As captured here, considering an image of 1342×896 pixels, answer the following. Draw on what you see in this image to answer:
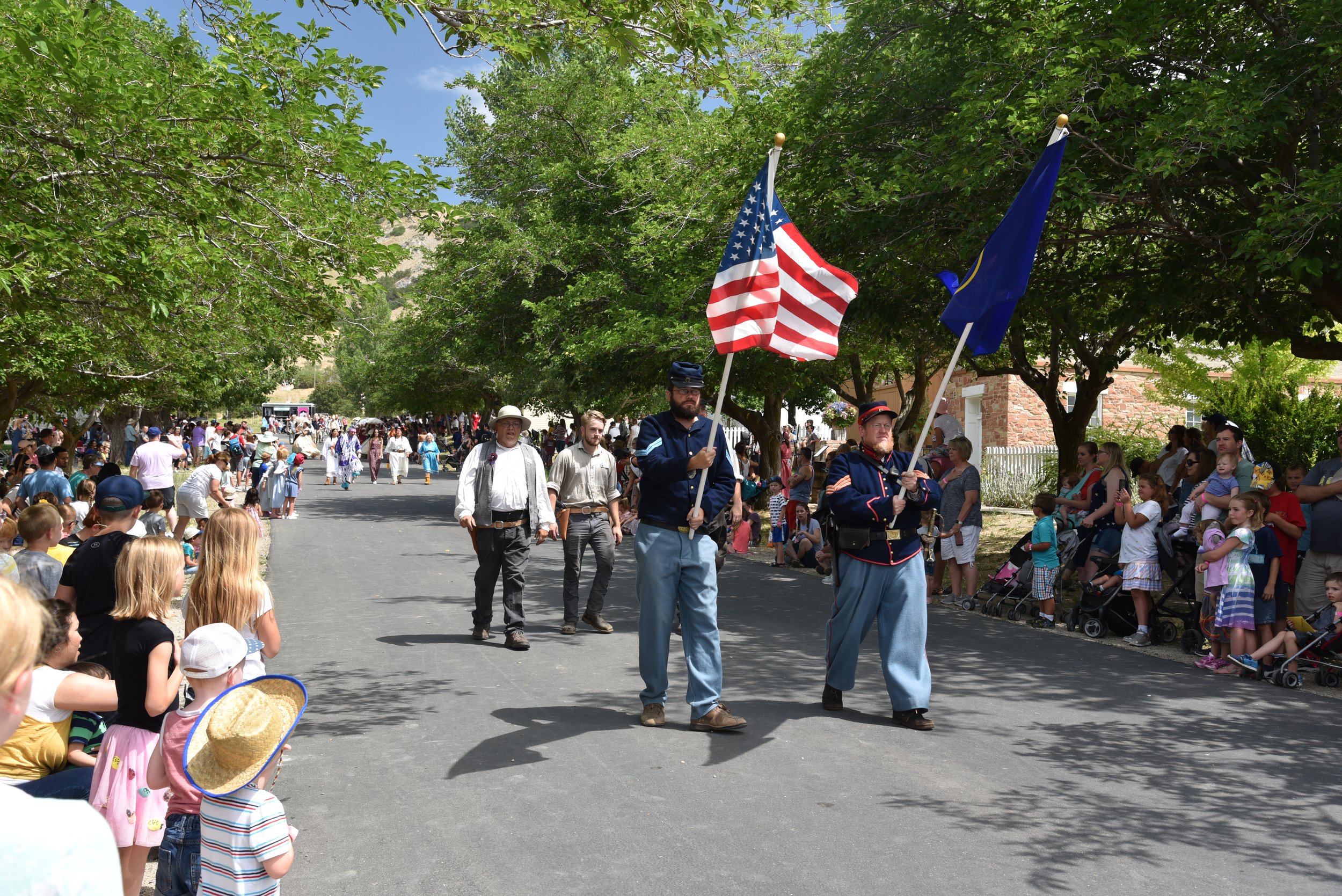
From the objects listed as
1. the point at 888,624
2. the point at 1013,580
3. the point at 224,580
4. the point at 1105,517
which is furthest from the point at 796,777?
the point at 1105,517

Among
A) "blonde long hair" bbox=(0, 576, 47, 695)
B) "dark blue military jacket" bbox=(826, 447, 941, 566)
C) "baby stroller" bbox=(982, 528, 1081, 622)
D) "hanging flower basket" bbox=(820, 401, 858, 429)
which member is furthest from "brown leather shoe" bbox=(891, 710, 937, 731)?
"hanging flower basket" bbox=(820, 401, 858, 429)

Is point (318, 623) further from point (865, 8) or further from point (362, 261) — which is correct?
point (865, 8)

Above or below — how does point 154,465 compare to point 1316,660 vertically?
above

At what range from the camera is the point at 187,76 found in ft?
28.3

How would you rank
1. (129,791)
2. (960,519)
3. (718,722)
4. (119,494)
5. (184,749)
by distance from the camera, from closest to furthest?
1. (184,749)
2. (129,791)
3. (119,494)
4. (718,722)
5. (960,519)

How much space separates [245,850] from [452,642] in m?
6.22

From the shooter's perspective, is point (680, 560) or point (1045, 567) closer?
point (680, 560)

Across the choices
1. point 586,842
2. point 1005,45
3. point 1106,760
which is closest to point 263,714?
point 586,842

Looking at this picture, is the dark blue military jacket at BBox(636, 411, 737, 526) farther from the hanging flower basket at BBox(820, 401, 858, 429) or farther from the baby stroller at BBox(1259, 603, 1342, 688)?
the hanging flower basket at BBox(820, 401, 858, 429)

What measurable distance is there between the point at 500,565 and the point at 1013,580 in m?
5.27

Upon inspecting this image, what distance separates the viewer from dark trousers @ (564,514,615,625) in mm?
10203

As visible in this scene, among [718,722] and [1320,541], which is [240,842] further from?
[1320,541]

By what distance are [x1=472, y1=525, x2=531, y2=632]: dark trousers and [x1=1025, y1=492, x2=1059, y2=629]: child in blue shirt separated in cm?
504

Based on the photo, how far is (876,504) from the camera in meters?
6.84
